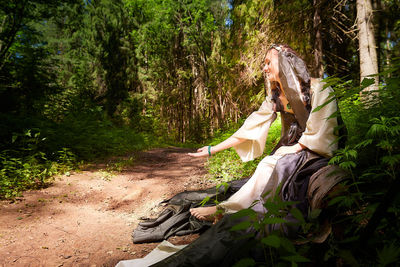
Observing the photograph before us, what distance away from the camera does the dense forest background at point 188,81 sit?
139 centimetres

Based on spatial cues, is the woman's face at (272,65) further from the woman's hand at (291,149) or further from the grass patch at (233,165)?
the grass patch at (233,165)

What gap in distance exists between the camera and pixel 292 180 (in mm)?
1717

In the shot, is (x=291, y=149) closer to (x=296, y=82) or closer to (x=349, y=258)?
(x=296, y=82)

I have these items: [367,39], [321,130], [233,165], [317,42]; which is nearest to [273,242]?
[321,130]

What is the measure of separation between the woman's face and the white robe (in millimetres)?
330

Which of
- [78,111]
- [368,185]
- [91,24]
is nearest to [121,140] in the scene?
[78,111]

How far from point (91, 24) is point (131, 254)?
50.3 ft

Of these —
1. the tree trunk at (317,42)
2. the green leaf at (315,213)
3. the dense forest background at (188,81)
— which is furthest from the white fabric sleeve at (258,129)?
the tree trunk at (317,42)

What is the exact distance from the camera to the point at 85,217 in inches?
122

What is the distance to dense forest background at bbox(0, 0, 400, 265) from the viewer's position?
1395 millimetres

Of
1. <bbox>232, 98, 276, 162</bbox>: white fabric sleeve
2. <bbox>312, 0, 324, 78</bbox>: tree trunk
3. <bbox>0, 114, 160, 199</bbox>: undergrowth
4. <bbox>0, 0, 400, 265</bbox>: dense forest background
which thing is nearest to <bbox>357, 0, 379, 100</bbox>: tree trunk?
<bbox>0, 0, 400, 265</bbox>: dense forest background

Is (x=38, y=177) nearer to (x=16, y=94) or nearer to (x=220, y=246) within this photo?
→ (x=16, y=94)

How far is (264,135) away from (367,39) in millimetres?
4255

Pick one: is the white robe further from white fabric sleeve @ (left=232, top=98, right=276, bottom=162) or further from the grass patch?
the grass patch
